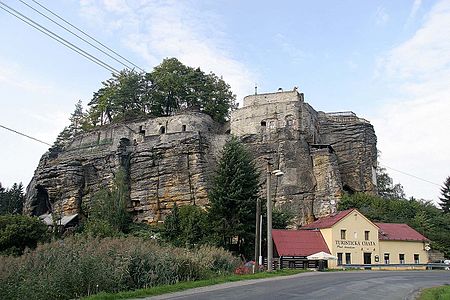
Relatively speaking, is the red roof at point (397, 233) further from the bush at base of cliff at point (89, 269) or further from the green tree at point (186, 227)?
the bush at base of cliff at point (89, 269)

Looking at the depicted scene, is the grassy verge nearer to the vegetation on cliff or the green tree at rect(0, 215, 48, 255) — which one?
the green tree at rect(0, 215, 48, 255)

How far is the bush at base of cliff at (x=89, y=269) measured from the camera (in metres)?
14.0

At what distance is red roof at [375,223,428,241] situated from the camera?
42.7 metres

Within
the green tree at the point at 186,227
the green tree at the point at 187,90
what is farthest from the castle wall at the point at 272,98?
the green tree at the point at 186,227

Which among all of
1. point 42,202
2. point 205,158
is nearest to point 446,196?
point 205,158

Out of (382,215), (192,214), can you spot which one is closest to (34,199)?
(192,214)

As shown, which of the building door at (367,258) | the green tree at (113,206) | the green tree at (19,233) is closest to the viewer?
the green tree at (19,233)

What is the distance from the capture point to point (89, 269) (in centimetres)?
1462

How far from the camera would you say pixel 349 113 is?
197 feet

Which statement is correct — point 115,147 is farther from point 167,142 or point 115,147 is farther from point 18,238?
point 18,238

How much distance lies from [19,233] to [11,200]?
110ft

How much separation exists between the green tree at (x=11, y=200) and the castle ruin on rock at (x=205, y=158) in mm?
9819

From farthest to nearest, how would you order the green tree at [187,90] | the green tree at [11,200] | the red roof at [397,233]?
the green tree at [11,200]
the green tree at [187,90]
the red roof at [397,233]

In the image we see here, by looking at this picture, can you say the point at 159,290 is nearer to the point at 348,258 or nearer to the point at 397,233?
the point at 348,258
